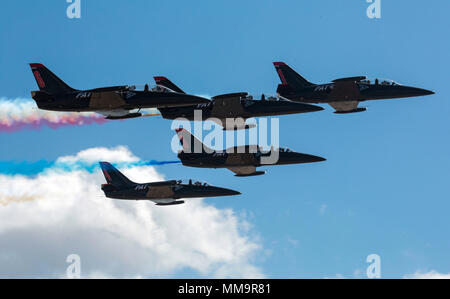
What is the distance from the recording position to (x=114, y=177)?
104750 millimetres

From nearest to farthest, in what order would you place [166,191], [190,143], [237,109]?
1. [237,109]
2. [190,143]
3. [166,191]

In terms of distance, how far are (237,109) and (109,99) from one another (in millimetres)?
12821

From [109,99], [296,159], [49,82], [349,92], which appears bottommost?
[296,159]

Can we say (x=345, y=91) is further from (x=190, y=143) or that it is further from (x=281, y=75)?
(x=190, y=143)

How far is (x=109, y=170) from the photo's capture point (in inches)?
4181

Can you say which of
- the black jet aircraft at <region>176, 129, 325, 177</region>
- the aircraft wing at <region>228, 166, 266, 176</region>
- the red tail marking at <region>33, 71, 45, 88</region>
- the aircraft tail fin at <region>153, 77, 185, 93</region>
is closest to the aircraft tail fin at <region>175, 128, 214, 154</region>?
the black jet aircraft at <region>176, 129, 325, 177</region>

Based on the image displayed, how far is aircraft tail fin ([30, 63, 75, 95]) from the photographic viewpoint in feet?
280

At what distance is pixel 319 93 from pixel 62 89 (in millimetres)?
25845

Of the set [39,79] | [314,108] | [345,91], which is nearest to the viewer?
[314,108]

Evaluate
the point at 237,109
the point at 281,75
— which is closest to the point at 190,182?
the point at 237,109

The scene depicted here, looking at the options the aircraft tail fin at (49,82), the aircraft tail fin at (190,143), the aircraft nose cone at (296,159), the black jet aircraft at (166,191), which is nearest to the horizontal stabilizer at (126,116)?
the aircraft tail fin at (49,82)

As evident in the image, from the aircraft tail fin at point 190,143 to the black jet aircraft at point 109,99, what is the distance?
448 inches
